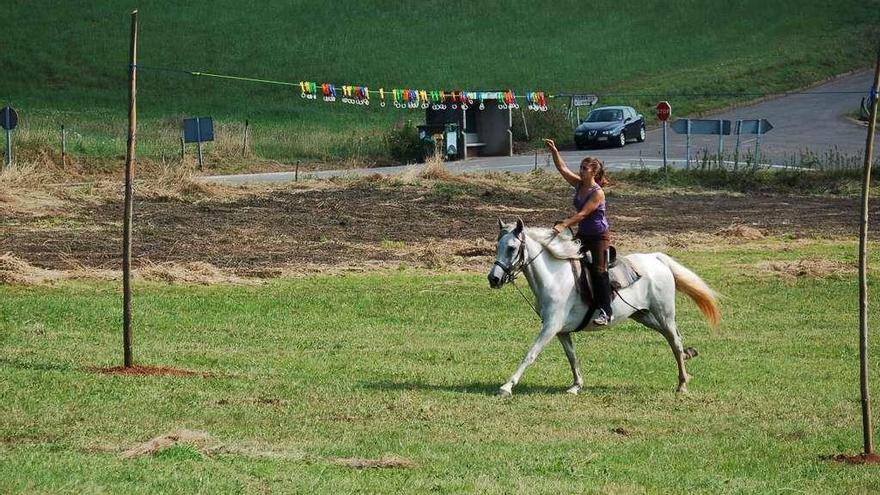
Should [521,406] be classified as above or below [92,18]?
below

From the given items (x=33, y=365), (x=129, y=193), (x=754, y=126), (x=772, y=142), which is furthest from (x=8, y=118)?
(x=772, y=142)

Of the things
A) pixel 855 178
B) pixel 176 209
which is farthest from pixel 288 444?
pixel 855 178

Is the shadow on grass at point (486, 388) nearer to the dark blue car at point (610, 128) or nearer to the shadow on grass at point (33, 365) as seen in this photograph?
the shadow on grass at point (33, 365)

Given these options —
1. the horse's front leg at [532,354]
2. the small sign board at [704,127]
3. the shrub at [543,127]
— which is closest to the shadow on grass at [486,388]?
the horse's front leg at [532,354]

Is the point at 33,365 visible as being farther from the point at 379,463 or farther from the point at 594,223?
the point at 594,223

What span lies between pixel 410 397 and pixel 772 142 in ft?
155

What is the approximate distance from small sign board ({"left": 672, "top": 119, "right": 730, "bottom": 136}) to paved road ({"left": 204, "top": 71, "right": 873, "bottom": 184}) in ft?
3.43

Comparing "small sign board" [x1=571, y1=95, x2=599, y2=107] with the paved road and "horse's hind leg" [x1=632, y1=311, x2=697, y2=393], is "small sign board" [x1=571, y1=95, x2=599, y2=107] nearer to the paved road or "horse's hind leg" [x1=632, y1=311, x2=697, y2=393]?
the paved road

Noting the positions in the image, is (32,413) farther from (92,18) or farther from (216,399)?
(92,18)

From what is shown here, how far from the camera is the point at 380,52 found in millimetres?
91500

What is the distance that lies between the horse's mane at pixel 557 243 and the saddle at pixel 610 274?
136mm

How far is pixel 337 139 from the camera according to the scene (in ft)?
188

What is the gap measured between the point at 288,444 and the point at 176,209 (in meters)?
24.1

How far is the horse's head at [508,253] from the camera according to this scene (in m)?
14.8
